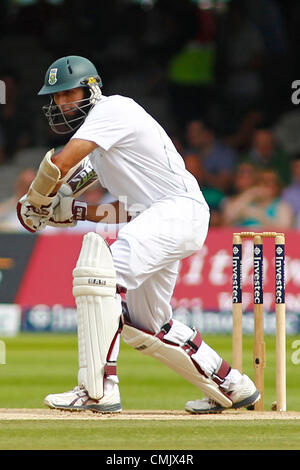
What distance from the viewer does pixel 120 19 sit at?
14.9 metres

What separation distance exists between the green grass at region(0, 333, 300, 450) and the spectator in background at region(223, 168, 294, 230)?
1.55 metres

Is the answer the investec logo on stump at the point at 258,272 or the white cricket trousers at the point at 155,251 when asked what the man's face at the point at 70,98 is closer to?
the white cricket trousers at the point at 155,251

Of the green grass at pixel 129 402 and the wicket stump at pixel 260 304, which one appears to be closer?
the green grass at pixel 129 402

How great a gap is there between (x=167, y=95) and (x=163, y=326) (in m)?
9.26

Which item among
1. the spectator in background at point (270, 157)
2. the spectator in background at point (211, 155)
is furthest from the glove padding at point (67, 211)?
the spectator in background at point (211, 155)

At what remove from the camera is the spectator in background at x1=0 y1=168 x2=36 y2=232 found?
39.9 ft

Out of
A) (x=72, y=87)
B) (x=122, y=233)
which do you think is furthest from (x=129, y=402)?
(x=72, y=87)

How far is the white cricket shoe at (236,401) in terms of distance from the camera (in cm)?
571

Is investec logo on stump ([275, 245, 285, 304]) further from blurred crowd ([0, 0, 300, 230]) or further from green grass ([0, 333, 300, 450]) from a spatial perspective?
blurred crowd ([0, 0, 300, 230])

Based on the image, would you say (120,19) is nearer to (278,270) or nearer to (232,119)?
(232,119)

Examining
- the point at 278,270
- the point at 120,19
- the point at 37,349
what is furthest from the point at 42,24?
the point at 278,270

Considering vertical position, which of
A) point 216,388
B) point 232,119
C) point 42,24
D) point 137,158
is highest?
point 42,24

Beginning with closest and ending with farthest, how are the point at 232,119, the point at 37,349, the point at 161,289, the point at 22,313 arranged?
the point at 161,289 < the point at 37,349 < the point at 22,313 < the point at 232,119

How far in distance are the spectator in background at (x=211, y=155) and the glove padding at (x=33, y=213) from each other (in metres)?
7.48
